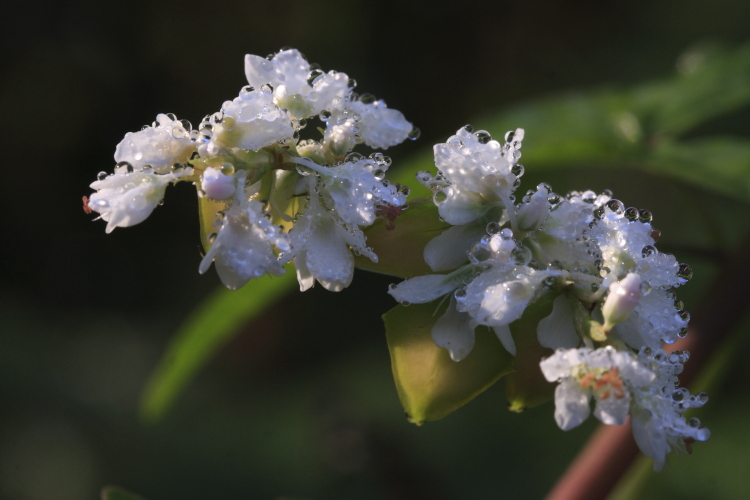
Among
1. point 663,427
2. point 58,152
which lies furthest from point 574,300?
point 58,152

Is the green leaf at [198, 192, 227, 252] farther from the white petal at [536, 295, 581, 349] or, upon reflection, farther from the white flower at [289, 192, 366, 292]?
the white petal at [536, 295, 581, 349]

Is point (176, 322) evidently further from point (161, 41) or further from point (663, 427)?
point (663, 427)

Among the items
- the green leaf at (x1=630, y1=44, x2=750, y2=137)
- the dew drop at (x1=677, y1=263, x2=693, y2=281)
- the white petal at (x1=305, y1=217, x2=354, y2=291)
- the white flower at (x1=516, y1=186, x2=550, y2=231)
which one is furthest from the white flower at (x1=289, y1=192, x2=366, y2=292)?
the green leaf at (x1=630, y1=44, x2=750, y2=137)

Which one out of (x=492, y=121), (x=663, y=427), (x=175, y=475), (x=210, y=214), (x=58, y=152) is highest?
(x=210, y=214)

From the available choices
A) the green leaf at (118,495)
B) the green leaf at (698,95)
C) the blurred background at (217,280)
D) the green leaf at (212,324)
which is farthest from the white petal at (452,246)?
the blurred background at (217,280)

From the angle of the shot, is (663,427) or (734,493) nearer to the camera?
(663,427)

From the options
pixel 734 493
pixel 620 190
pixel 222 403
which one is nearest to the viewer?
pixel 734 493

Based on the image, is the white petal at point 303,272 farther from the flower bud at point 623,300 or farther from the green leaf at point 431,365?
the flower bud at point 623,300

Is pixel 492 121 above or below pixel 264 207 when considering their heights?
below

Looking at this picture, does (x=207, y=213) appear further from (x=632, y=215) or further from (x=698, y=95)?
(x=698, y=95)
